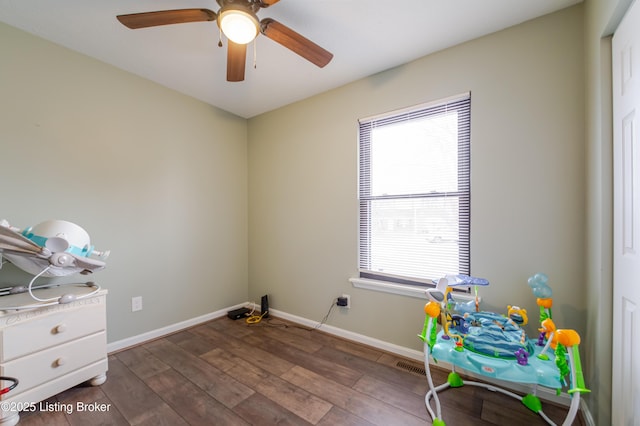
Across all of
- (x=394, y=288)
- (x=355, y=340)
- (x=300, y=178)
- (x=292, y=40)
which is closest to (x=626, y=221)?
(x=394, y=288)

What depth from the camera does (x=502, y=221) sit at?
68.9 inches

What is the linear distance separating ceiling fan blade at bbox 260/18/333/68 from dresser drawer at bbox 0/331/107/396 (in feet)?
7.42

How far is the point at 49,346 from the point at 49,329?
0.10 metres

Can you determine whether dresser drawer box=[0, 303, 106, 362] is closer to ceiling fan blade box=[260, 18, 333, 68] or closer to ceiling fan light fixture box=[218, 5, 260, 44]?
ceiling fan light fixture box=[218, 5, 260, 44]

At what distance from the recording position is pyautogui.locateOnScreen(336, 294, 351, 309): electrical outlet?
2455 mm

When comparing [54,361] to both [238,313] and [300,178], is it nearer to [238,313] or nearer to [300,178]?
[238,313]

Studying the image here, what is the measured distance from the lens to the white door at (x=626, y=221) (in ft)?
3.30

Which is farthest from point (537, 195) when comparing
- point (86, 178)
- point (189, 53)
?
point (86, 178)

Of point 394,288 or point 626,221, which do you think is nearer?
point 626,221

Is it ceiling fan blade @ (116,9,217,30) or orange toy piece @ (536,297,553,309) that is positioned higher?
ceiling fan blade @ (116,9,217,30)

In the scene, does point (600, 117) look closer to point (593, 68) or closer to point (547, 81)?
point (593, 68)

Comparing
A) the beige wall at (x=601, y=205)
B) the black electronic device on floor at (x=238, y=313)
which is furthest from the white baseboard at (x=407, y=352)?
the black electronic device on floor at (x=238, y=313)

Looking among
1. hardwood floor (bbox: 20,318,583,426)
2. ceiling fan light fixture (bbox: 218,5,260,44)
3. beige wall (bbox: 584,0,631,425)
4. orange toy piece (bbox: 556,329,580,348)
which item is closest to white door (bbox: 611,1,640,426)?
beige wall (bbox: 584,0,631,425)

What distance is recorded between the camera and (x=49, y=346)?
5.06 feet
